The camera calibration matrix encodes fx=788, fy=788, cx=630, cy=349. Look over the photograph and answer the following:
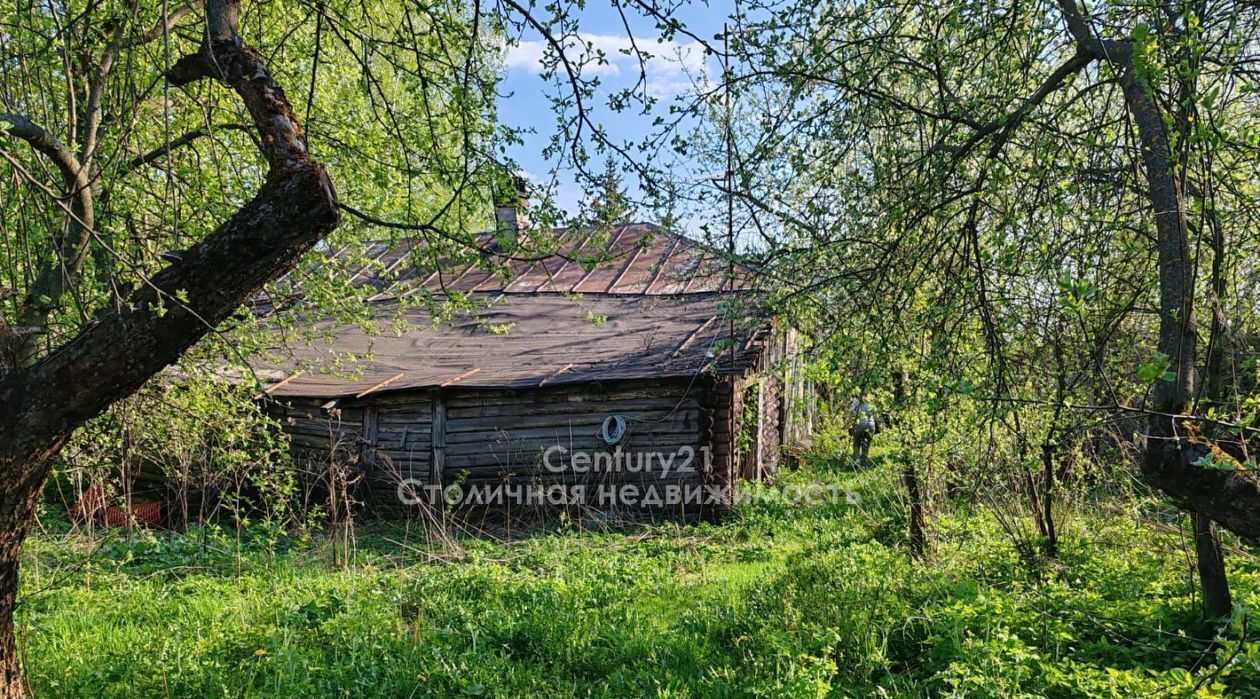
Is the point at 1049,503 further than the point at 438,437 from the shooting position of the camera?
No

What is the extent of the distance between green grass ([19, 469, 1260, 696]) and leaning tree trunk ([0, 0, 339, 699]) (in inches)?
Answer: 61.0

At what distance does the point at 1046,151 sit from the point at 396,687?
422 cm

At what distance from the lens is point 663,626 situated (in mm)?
5410

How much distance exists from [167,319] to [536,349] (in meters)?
10.0

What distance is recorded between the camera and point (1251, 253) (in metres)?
3.79

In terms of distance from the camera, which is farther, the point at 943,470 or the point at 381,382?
the point at 381,382

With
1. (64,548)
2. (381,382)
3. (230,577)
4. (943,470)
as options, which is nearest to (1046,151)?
(943,470)

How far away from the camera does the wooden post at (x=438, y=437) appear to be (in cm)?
1209

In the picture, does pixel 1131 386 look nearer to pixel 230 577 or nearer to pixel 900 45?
pixel 900 45

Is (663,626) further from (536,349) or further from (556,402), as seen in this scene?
(536,349)

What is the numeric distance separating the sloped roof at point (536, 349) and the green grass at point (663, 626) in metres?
3.79

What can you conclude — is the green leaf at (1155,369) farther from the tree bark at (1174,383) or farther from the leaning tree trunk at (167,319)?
the leaning tree trunk at (167,319)

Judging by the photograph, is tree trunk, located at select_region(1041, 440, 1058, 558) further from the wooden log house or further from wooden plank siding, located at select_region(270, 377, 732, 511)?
wooden plank siding, located at select_region(270, 377, 732, 511)

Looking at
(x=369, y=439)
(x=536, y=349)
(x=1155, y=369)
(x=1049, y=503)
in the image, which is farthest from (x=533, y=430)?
(x=1155, y=369)
